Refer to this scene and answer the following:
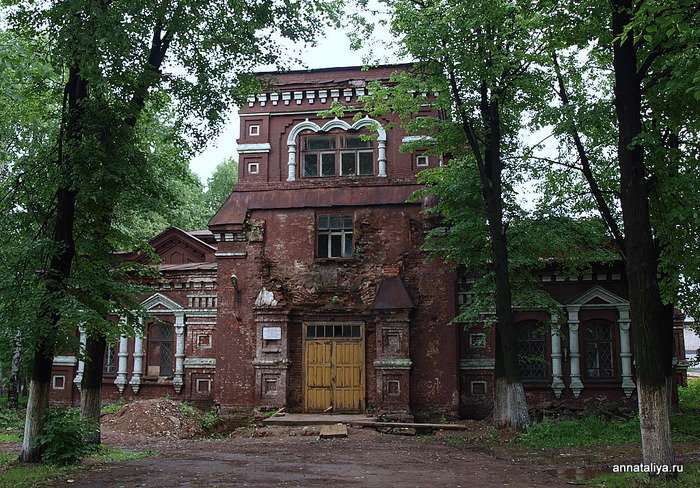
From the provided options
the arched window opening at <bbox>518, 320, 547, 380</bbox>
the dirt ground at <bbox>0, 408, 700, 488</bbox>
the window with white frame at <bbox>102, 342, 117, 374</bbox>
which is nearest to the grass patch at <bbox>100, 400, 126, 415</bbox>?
the window with white frame at <bbox>102, 342, 117, 374</bbox>

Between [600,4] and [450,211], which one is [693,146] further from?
[450,211]

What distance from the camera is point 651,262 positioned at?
8719 millimetres

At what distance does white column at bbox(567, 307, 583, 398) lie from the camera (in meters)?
17.9

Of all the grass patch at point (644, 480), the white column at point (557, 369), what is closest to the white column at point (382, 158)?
the white column at point (557, 369)

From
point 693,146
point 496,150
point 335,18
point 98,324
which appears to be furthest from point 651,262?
point 335,18

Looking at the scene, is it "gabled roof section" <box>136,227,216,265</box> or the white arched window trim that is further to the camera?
"gabled roof section" <box>136,227,216,265</box>

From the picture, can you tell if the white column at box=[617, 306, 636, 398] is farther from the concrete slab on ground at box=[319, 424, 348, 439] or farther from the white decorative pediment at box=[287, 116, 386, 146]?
the white decorative pediment at box=[287, 116, 386, 146]

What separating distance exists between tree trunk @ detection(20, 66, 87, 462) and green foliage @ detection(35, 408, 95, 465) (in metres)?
0.17

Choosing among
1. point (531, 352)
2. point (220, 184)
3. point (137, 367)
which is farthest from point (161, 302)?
point (220, 184)

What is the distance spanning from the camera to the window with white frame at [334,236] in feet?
60.1

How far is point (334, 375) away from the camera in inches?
705

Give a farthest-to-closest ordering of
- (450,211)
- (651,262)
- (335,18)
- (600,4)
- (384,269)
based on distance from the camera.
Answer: (384,269)
(450,211)
(335,18)
(600,4)
(651,262)

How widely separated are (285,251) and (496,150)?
6743 mm

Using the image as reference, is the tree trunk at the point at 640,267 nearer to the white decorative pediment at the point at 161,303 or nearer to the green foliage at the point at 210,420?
the green foliage at the point at 210,420
